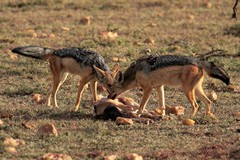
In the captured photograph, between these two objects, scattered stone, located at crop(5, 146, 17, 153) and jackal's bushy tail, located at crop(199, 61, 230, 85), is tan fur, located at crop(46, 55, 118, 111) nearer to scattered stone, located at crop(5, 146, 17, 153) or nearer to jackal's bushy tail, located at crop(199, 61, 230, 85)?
jackal's bushy tail, located at crop(199, 61, 230, 85)

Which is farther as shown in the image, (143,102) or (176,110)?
(176,110)

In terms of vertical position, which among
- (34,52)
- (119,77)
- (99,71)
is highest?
(34,52)

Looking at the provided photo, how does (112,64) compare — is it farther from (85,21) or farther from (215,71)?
(85,21)

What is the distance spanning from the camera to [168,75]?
42.5 ft

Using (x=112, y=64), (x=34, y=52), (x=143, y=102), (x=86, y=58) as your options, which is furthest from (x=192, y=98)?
(x=112, y=64)

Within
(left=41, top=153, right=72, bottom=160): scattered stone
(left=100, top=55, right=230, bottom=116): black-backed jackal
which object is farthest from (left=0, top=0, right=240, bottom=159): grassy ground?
(left=100, top=55, right=230, bottom=116): black-backed jackal

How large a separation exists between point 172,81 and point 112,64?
16.7 feet

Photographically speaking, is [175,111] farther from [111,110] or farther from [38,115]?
[38,115]

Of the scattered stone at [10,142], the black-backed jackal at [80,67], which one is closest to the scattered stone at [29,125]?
the scattered stone at [10,142]

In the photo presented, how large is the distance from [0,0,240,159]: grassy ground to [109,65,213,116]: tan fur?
436 millimetres

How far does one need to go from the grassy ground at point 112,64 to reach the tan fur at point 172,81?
0.44 m

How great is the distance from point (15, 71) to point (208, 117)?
5.58 meters

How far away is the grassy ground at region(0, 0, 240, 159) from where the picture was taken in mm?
11078

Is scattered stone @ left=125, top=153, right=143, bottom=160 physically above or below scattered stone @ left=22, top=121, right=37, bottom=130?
above
